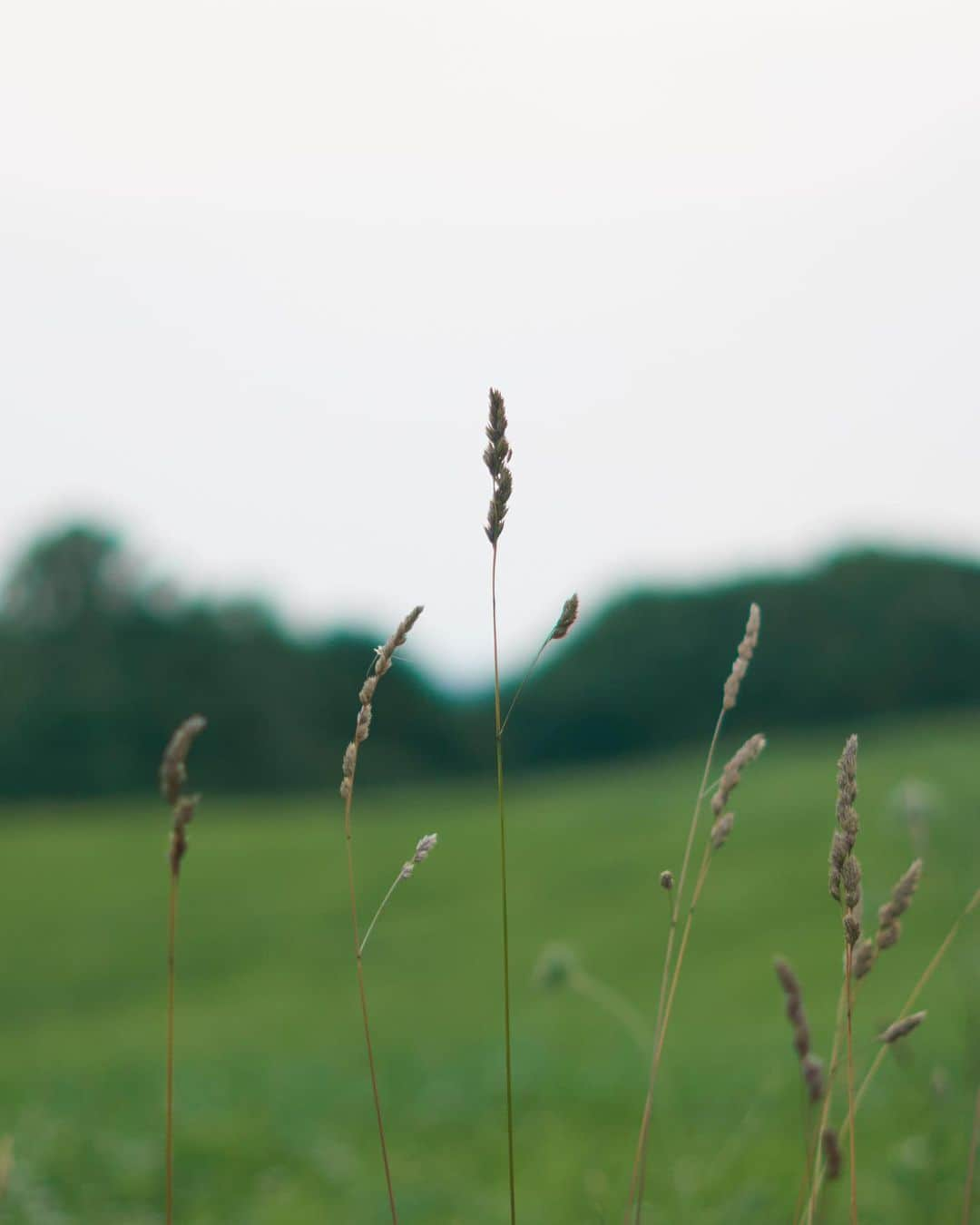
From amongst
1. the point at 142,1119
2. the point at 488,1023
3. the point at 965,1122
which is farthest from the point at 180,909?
the point at 965,1122

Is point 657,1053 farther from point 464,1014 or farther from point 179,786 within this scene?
point 464,1014

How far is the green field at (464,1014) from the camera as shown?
299cm

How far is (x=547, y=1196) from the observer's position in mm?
2938

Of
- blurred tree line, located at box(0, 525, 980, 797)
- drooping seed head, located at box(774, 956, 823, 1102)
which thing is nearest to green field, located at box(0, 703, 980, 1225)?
drooping seed head, located at box(774, 956, 823, 1102)

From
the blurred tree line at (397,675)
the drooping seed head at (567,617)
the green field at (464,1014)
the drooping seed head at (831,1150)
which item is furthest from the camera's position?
the blurred tree line at (397,675)

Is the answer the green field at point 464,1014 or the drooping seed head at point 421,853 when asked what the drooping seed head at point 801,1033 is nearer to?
the green field at point 464,1014

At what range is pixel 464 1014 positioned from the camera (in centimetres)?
910

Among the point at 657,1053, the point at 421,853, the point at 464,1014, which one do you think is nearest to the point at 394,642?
the point at 421,853

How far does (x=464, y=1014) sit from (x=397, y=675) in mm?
23556

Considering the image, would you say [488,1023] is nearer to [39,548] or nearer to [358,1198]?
[358,1198]

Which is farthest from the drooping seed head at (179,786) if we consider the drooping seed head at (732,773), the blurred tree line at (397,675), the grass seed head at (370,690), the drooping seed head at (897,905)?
the blurred tree line at (397,675)

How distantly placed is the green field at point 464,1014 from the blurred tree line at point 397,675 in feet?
28.1

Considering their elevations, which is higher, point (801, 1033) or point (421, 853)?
point (421, 853)

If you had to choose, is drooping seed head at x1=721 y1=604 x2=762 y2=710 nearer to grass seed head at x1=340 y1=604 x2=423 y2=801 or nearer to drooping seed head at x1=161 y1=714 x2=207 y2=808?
grass seed head at x1=340 y1=604 x2=423 y2=801
